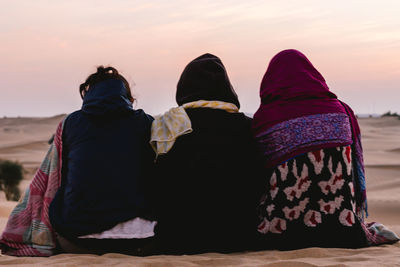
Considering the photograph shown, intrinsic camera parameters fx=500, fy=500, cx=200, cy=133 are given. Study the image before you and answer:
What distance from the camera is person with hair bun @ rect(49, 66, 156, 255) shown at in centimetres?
374

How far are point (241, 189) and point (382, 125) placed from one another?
33604mm

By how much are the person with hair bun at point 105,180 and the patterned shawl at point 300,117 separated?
3.25 feet

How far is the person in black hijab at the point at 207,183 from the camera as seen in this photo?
382 centimetres

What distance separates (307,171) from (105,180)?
1.56m

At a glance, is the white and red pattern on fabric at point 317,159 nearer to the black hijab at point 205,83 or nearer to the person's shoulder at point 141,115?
the black hijab at point 205,83

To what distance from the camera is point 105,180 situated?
3.77 metres

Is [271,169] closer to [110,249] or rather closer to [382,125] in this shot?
[110,249]

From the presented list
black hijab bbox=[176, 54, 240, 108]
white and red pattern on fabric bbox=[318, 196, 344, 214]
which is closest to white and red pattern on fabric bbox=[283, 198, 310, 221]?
white and red pattern on fabric bbox=[318, 196, 344, 214]

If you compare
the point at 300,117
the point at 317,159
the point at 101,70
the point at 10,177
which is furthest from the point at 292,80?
the point at 10,177

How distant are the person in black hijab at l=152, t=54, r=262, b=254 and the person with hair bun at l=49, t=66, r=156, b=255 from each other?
16 cm

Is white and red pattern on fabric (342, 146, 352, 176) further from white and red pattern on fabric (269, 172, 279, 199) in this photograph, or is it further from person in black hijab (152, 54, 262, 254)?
person in black hijab (152, 54, 262, 254)

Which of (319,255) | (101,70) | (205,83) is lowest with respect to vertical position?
(319,255)

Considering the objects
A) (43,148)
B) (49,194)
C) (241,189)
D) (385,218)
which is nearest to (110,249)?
(49,194)

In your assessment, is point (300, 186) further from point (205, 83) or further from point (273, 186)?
point (205, 83)
